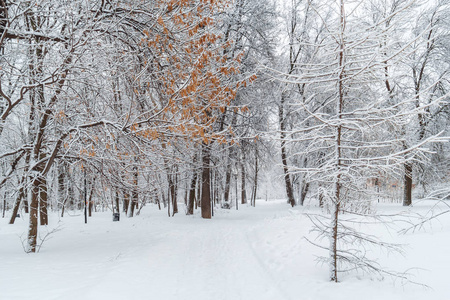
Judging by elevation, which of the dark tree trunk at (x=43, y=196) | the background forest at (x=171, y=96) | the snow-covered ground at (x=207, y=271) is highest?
the background forest at (x=171, y=96)

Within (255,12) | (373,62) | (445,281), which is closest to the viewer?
(445,281)

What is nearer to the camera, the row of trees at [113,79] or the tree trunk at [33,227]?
the row of trees at [113,79]

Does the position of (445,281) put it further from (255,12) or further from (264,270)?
(255,12)

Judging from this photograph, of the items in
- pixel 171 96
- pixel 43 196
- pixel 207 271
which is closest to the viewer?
pixel 171 96

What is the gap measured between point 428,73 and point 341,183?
1645 cm

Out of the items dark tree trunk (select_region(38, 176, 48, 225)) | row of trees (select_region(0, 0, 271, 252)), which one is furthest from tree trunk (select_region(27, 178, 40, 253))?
dark tree trunk (select_region(38, 176, 48, 225))

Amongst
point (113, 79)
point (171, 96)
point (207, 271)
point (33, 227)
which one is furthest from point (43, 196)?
point (171, 96)

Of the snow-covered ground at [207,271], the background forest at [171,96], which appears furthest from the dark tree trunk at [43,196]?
the snow-covered ground at [207,271]

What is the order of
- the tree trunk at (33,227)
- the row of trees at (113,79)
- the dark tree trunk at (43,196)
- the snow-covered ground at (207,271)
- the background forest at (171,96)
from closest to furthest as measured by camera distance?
the snow-covered ground at (207,271) < the background forest at (171,96) < the row of trees at (113,79) < the dark tree trunk at (43,196) < the tree trunk at (33,227)

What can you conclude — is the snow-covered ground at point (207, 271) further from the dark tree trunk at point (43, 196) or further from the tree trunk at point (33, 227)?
the dark tree trunk at point (43, 196)

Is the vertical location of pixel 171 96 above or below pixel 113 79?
below

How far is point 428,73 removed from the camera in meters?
16.5

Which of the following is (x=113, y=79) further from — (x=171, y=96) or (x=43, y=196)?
(x=43, y=196)

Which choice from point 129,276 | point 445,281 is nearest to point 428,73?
point 445,281
